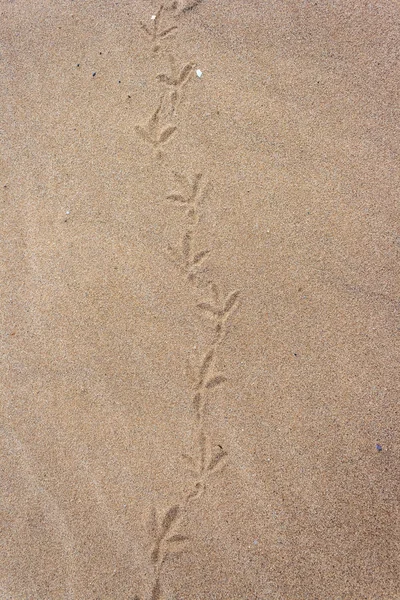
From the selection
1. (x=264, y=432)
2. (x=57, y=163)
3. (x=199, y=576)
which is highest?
(x=57, y=163)

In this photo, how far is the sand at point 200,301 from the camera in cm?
216

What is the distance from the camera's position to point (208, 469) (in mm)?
2221

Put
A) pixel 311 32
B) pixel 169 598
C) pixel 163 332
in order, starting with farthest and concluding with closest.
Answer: pixel 311 32 < pixel 163 332 < pixel 169 598

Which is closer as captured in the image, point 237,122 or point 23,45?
point 237,122

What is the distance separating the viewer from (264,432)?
2.22m

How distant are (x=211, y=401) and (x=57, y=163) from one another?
1513 mm

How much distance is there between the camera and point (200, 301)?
2363 mm

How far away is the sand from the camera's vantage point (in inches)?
85.2

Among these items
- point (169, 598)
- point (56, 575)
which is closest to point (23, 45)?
point (56, 575)

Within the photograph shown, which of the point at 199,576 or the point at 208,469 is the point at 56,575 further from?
the point at 208,469

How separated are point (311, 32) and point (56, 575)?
3001 mm

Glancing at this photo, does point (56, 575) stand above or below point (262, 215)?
below

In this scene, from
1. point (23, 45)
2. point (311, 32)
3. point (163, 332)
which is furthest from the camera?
point (23, 45)

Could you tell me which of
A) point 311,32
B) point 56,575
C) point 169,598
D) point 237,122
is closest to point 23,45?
point 237,122
